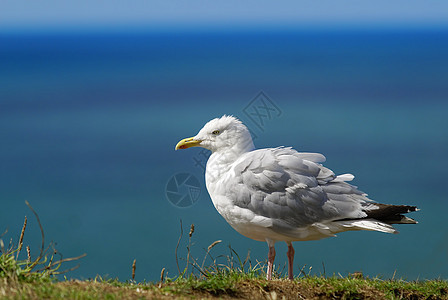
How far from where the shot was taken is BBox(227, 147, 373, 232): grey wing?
696 centimetres

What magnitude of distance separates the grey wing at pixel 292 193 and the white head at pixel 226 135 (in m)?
0.57

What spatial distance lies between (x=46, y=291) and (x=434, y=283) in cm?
495

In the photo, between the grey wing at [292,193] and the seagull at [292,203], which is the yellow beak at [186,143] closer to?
the seagull at [292,203]

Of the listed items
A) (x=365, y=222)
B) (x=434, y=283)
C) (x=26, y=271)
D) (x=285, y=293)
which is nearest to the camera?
(x=26, y=271)

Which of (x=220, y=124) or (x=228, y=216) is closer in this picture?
(x=228, y=216)

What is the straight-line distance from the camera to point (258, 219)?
692cm

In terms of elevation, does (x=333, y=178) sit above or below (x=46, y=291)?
above

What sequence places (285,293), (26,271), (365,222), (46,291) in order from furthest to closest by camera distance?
(365,222) < (285,293) < (26,271) < (46,291)

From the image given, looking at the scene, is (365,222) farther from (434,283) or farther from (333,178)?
(434,283)

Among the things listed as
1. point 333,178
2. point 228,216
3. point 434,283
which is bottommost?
point 434,283

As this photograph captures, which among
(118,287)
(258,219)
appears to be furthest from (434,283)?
(118,287)

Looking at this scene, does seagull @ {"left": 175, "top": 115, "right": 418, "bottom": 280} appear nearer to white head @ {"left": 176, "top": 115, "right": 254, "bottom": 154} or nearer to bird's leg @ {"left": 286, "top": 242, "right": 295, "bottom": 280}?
bird's leg @ {"left": 286, "top": 242, "right": 295, "bottom": 280}

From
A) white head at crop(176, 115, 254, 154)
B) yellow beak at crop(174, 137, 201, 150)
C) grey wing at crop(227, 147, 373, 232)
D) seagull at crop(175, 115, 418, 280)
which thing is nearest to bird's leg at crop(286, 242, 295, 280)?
seagull at crop(175, 115, 418, 280)

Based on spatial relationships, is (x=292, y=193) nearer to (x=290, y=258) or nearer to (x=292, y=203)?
(x=292, y=203)
